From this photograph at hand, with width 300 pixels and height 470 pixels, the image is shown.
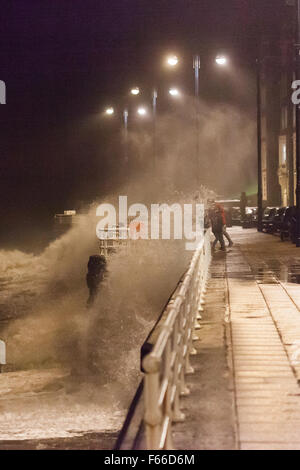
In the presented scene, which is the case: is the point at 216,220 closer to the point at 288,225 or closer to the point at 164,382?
the point at 288,225

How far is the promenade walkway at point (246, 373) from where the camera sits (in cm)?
525

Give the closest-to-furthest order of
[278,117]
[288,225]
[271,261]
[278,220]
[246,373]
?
[246,373] < [271,261] < [288,225] < [278,220] < [278,117]

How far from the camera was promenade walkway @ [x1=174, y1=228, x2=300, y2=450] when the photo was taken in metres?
5.25

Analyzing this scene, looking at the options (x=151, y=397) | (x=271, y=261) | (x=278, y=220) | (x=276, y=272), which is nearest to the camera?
(x=151, y=397)

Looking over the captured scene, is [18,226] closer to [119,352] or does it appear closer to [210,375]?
[119,352]

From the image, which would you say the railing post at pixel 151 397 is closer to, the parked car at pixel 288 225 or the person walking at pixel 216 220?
the person walking at pixel 216 220

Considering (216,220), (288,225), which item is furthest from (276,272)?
(288,225)

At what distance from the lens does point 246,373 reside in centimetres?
704

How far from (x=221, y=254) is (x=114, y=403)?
399 inches

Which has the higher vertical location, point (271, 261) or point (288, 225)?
point (288, 225)

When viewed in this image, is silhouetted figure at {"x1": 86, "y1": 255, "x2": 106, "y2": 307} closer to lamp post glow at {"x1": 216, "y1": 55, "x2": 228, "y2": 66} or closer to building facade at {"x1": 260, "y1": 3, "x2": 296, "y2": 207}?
lamp post glow at {"x1": 216, "y1": 55, "x2": 228, "y2": 66}
